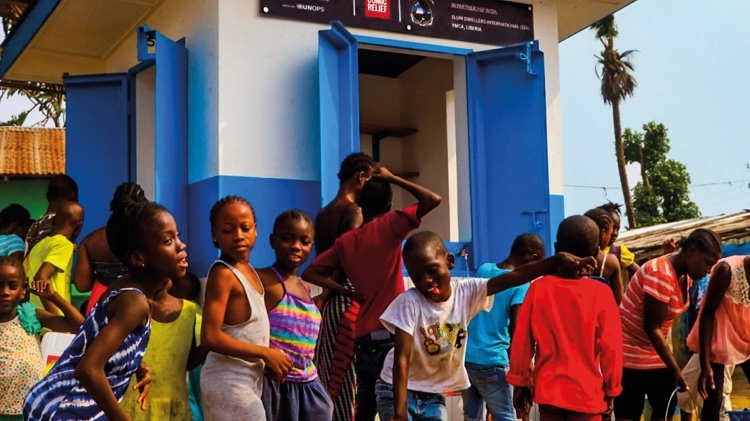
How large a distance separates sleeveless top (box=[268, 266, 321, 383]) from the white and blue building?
2.72 metres

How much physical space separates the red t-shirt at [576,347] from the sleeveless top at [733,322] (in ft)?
6.45

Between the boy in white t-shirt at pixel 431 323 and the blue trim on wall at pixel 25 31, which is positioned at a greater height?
the blue trim on wall at pixel 25 31

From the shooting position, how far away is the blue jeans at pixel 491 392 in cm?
559

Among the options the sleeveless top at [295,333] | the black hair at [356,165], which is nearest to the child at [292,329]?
the sleeveless top at [295,333]

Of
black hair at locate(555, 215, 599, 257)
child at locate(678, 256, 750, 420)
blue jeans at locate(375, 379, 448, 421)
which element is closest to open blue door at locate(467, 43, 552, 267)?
child at locate(678, 256, 750, 420)

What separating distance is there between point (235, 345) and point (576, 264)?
5.16 ft

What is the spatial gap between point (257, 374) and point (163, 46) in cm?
384

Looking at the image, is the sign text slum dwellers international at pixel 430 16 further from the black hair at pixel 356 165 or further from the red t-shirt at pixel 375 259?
the red t-shirt at pixel 375 259

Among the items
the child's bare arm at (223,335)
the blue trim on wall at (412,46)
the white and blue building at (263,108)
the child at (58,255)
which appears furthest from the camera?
the blue trim on wall at (412,46)

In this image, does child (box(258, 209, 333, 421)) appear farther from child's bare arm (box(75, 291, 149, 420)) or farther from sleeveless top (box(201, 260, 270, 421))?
child's bare arm (box(75, 291, 149, 420))

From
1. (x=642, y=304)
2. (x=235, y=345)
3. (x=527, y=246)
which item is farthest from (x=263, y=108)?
(x=235, y=345)

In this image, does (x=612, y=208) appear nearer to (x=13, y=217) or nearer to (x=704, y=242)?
(x=704, y=242)

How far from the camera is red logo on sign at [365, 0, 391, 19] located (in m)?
7.65

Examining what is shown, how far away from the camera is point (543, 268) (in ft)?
14.4
